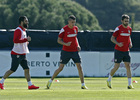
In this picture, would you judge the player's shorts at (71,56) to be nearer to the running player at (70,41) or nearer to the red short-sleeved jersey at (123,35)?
the running player at (70,41)

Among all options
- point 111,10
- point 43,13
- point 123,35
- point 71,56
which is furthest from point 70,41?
point 111,10

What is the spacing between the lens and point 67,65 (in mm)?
23516

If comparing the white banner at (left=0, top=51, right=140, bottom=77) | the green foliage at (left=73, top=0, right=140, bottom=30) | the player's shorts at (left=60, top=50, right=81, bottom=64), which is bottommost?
the green foliage at (left=73, top=0, right=140, bottom=30)

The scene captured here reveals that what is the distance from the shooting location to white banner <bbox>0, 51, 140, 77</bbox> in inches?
914

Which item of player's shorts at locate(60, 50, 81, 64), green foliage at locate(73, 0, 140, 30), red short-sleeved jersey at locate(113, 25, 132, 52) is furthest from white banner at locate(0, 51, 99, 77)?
green foliage at locate(73, 0, 140, 30)

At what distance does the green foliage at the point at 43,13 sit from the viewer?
79062mm

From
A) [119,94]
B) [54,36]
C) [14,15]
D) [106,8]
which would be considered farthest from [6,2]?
[119,94]

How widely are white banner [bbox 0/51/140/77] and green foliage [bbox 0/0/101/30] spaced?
54015 millimetres

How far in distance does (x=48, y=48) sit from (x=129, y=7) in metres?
94.8

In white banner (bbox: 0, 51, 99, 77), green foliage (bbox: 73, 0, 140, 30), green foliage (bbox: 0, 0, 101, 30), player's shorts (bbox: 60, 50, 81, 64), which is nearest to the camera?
player's shorts (bbox: 60, 50, 81, 64)

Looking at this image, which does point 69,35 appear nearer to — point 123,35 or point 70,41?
point 70,41

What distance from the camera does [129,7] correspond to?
11719cm

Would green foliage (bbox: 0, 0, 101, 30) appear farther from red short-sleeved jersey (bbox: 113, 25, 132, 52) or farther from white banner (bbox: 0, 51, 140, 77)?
red short-sleeved jersey (bbox: 113, 25, 132, 52)

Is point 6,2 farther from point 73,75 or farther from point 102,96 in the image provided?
point 102,96
